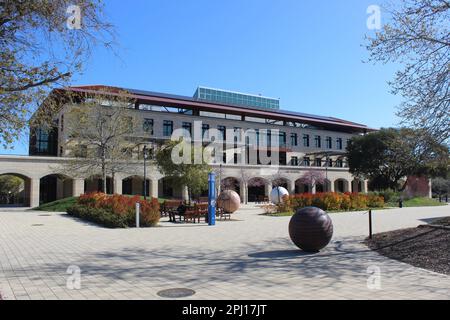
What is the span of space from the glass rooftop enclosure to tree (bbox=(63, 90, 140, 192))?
41.4m

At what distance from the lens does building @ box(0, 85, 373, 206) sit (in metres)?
42.7

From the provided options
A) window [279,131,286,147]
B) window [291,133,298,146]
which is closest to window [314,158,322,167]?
window [291,133,298,146]

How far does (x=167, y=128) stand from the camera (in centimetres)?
5812

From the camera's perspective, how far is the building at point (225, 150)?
42656 millimetres

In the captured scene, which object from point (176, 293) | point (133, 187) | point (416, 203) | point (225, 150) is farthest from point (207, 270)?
point (225, 150)

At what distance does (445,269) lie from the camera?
328 inches

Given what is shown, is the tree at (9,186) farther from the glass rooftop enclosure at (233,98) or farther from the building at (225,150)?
the glass rooftop enclosure at (233,98)

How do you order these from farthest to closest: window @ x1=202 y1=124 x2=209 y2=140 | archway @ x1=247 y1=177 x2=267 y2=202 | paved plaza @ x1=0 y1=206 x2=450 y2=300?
window @ x1=202 y1=124 x2=209 y2=140 < archway @ x1=247 y1=177 x2=267 y2=202 < paved plaza @ x1=0 y1=206 x2=450 y2=300

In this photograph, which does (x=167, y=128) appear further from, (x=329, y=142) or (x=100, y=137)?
(x=329, y=142)

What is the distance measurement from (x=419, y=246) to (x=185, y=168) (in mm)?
20157

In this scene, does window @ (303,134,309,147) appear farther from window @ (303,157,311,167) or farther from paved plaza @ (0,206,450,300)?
paved plaza @ (0,206,450,300)

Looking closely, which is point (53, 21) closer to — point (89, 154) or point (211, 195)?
point (211, 195)

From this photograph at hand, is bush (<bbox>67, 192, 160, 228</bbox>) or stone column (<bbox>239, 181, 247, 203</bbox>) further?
stone column (<bbox>239, 181, 247, 203</bbox>)

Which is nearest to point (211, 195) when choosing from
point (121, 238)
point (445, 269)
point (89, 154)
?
point (121, 238)
